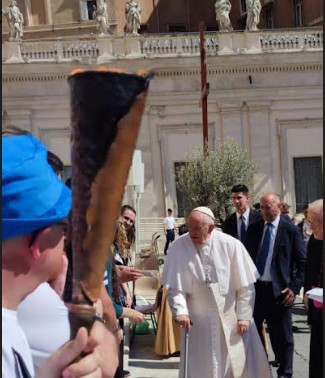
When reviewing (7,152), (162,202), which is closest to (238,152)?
(162,202)

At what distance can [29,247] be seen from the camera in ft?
5.65

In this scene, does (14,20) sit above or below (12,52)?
above

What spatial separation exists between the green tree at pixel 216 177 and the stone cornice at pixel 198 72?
24.4ft

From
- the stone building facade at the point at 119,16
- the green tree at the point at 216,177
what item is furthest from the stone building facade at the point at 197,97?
the green tree at the point at 216,177

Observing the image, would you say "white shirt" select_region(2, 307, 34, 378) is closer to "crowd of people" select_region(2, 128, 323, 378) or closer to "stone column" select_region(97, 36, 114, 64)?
"crowd of people" select_region(2, 128, 323, 378)

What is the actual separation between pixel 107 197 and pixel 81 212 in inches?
2.8

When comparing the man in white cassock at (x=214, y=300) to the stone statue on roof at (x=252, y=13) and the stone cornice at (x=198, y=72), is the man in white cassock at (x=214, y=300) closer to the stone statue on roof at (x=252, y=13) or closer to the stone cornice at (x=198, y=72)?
the stone cornice at (x=198, y=72)

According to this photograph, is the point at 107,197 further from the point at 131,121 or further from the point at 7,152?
the point at 7,152

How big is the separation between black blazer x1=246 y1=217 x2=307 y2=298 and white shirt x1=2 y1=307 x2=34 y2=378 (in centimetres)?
574

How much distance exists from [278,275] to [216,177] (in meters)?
12.7

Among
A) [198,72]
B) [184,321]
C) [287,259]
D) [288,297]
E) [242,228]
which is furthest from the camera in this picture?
[198,72]

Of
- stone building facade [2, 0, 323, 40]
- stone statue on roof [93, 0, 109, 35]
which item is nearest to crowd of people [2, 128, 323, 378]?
stone statue on roof [93, 0, 109, 35]

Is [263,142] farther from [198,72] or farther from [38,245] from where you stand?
[38,245]

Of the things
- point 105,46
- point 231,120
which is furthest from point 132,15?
point 231,120
